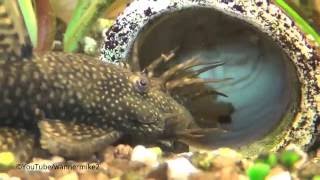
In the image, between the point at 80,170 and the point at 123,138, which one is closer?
the point at 80,170

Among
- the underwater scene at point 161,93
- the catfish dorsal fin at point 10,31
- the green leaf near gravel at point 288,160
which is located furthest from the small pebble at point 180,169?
the catfish dorsal fin at point 10,31

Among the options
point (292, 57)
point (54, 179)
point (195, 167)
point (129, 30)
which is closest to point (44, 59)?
point (129, 30)

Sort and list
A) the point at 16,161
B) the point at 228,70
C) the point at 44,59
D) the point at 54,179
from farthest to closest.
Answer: the point at 228,70 → the point at 44,59 → the point at 16,161 → the point at 54,179

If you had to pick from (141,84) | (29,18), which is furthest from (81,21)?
(141,84)

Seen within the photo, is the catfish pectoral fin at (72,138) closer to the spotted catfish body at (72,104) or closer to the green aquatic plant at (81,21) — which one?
the spotted catfish body at (72,104)

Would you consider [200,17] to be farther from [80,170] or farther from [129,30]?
[80,170]

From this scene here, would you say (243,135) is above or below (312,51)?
below
